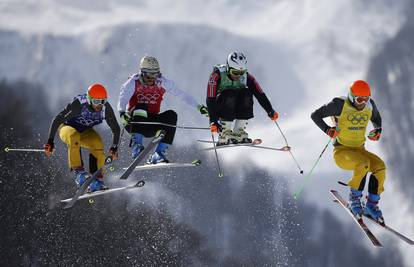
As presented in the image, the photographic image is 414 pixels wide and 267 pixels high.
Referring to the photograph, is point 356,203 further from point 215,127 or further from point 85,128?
point 85,128

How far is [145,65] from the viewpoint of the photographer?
16656 millimetres

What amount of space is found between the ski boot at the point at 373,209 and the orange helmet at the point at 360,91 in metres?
2.17

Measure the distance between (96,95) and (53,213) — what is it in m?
51.1

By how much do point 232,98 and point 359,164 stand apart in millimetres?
3777

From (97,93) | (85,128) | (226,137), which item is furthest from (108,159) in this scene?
(226,137)

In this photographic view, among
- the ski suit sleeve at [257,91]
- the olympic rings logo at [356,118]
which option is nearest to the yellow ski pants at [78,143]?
the ski suit sleeve at [257,91]

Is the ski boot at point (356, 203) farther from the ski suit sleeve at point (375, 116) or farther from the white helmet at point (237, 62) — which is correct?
the white helmet at point (237, 62)

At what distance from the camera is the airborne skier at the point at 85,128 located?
52.2 feet

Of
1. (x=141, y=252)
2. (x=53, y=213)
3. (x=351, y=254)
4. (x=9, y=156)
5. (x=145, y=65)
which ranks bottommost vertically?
(x=351, y=254)

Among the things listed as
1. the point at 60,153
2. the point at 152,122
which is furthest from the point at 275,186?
the point at 152,122

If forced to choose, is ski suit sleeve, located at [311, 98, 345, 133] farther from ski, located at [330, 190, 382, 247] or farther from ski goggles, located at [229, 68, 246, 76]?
ski goggles, located at [229, 68, 246, 76]

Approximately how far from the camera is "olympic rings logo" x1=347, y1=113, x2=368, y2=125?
49.9ft

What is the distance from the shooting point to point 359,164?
15.0 metres

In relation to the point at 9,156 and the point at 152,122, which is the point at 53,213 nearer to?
the point at 9,156
